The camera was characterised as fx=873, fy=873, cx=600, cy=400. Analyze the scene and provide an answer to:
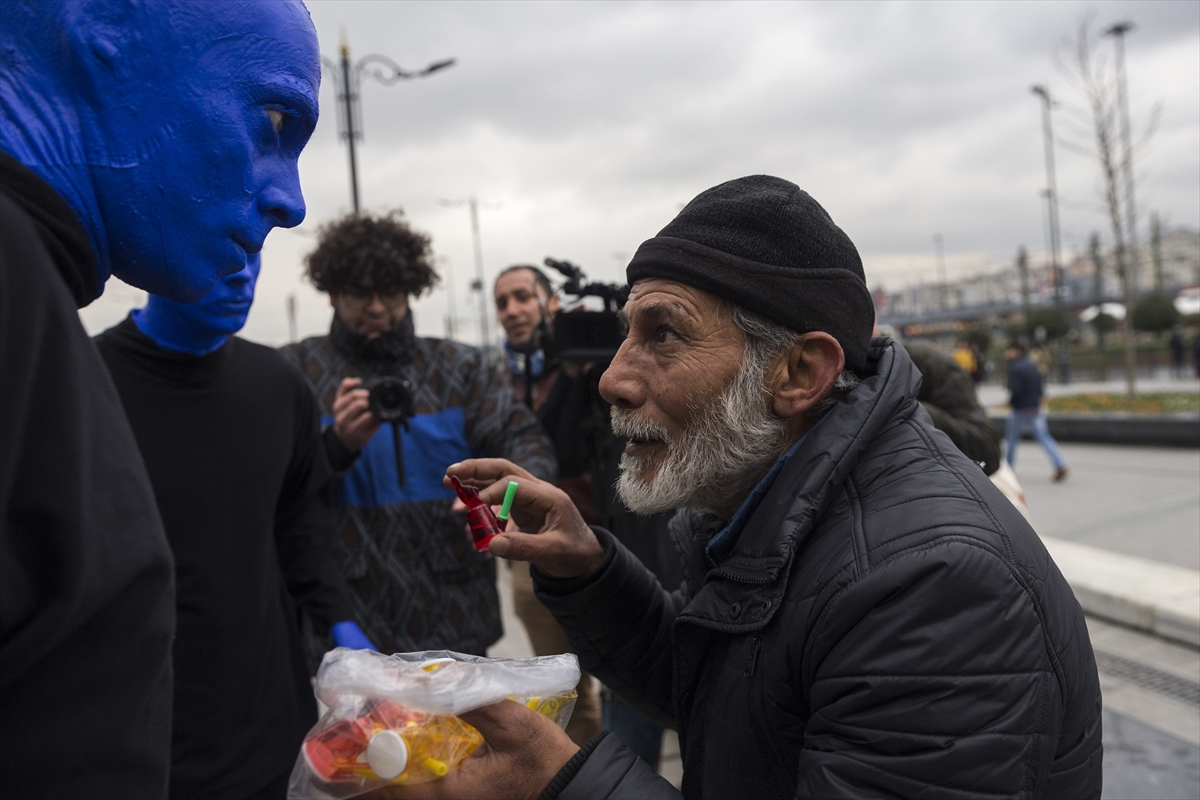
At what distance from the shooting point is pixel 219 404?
78.8 inches

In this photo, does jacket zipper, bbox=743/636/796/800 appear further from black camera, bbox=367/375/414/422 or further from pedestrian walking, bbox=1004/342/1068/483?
pedestrian walking, bbox=1004/342/1068/483

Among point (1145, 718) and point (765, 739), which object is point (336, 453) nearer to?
Answer: point (765, 739)

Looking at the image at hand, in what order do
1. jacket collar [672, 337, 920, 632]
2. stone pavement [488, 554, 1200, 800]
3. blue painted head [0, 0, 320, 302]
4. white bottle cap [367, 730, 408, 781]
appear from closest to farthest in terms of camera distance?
blue painted head [0, 0, 320, 302] → white bottle cap [367, 730, 408, 781] → jacket collar [672, 337, 920, 632] → stone pavement [488, 554, 1200, 800]

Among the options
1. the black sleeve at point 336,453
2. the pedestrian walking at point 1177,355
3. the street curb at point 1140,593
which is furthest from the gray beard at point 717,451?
the pedestrian walking at point 1177,355

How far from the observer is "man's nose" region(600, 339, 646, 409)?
1579mm

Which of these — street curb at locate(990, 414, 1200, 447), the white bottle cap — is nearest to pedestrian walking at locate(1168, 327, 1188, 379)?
street curb at locate(990, 414, 1200, 447)

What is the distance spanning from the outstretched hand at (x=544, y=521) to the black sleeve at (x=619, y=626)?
31mm

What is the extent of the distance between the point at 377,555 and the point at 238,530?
932mm

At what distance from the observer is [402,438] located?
2.98 m

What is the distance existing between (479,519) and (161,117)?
101 cm

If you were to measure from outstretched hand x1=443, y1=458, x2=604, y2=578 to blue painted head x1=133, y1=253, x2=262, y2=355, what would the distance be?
0.60 metres

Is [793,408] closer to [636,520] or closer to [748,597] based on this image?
[748,597]

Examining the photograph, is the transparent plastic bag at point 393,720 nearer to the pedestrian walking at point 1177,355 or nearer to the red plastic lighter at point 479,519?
the red plastic lighter at point 479,519

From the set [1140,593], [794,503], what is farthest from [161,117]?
[1140,593]
